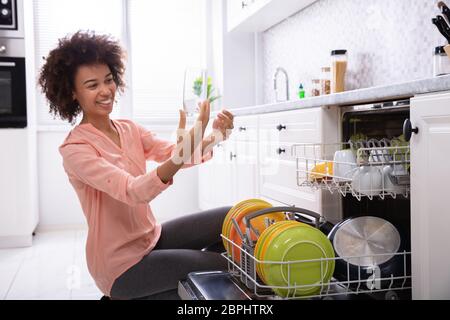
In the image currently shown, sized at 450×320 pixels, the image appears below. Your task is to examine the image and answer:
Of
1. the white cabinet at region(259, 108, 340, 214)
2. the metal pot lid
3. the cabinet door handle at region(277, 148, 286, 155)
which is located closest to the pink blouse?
the metal pot lid

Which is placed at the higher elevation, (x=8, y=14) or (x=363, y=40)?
(x=8, y=14)

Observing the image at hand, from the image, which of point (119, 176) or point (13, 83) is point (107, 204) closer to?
point (119, 176)

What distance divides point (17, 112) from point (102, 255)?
2492mm

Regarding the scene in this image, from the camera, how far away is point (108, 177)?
1.50 m

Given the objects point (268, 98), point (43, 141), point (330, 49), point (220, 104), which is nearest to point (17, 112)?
point (43, 141)

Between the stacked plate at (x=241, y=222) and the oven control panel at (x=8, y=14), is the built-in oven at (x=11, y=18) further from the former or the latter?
the stacked plate at (x=241, y=222)

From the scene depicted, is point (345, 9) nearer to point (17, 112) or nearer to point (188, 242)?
point (188, 242)

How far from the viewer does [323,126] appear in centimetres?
189

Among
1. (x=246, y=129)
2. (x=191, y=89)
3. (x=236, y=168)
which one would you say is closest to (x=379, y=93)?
(x=246, y=129)

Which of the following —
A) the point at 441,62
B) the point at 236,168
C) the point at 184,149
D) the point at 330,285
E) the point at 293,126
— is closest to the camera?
the point at 330,285

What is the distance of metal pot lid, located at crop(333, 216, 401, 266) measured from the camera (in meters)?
1.33

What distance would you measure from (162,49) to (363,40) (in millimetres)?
2375

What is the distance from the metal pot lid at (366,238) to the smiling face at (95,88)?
2.92 feet

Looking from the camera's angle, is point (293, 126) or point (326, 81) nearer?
point (293, 126)
